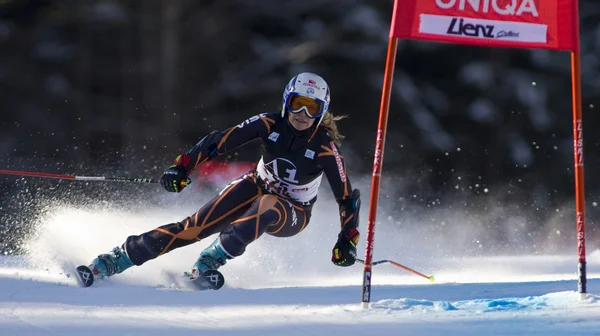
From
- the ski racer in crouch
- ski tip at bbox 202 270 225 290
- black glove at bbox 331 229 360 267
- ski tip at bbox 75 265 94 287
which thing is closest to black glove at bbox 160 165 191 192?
the ski racer in crouch

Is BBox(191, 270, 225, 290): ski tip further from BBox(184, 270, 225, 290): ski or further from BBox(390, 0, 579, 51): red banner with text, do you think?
BBox(390, 0, 579, 51): red banner with text

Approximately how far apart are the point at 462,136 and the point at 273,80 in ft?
10.7

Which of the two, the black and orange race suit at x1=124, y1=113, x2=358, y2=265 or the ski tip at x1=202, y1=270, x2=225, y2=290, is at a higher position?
the black and orange race suit at x1=124, y1=113, x2=358, y2=265

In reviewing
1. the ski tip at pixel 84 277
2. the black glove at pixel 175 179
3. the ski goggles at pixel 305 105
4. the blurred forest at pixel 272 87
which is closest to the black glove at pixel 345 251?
the ski goggles at pixel 305 105

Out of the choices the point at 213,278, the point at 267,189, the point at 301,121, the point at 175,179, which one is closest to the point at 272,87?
the point at 267,189

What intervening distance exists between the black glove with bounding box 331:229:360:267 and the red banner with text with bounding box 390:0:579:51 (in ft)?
4.44

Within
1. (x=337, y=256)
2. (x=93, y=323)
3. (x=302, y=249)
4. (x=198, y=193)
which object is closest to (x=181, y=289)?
(x=337, y=256)

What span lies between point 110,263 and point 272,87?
11.0 meters

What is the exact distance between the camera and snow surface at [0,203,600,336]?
3.53 m

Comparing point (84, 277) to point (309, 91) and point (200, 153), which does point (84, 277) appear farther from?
point (309, 91)

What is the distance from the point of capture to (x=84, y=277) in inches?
197

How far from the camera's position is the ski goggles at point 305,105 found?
5336 millimetres

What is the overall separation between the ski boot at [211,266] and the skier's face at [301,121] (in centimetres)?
79

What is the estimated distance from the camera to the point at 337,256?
4.96 meters
